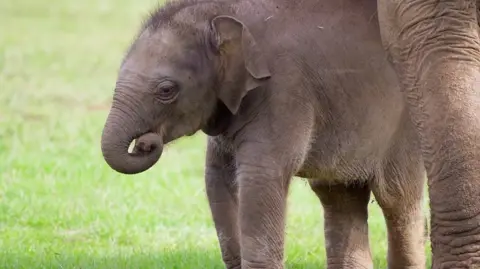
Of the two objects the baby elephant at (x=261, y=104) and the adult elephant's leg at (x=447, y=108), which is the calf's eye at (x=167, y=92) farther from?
the adult elephant's leg at (x=447, y=108)

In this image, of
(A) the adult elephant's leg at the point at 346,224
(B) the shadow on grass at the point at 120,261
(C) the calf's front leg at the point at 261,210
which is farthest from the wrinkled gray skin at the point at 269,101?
(B) the shadow on grass at the point at 120,261

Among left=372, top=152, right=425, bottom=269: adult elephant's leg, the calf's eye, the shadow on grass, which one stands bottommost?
the shadow on grass

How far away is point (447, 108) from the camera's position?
4539 millimetres

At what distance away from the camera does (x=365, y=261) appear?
6238 mm

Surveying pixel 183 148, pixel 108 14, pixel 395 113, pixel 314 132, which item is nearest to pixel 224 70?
pixel 314 132

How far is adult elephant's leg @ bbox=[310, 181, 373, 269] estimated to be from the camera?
20.3 feet

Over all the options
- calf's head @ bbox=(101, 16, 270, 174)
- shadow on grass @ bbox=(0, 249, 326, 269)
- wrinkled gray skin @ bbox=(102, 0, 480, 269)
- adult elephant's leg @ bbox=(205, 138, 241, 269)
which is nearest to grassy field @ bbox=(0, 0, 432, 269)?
shadow on grass @ bbox=(0, 249, 326, 269)

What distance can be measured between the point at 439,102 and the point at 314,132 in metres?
1.09

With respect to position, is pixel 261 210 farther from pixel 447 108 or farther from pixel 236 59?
pixel 447 108

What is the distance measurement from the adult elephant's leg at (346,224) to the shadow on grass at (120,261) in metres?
0.60

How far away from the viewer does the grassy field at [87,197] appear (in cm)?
713

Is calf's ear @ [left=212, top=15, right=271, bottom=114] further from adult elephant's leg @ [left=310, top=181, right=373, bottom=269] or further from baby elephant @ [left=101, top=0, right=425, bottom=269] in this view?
adult elephant's leg @ [left=310, top=181, right=373, bottom=269]

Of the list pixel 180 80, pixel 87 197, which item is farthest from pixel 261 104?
pixel 87 197

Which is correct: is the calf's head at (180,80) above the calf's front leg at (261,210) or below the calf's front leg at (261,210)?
above
